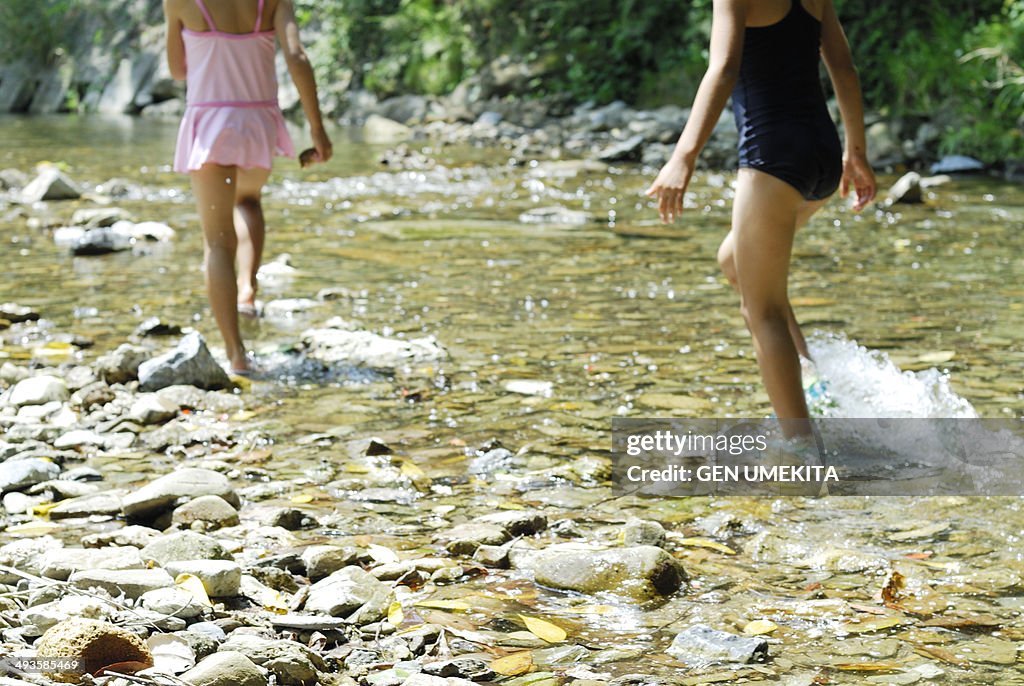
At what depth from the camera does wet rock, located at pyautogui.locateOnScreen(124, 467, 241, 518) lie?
10.1 feet

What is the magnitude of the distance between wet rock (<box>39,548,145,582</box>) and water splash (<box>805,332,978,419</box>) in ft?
7.74

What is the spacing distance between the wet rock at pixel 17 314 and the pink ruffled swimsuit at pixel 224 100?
1.40 m

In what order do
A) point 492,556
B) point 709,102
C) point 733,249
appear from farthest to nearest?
point 733,249 < point 709,102 < point 492,556

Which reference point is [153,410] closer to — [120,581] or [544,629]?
[120,581]

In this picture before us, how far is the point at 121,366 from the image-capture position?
4488 millimetres

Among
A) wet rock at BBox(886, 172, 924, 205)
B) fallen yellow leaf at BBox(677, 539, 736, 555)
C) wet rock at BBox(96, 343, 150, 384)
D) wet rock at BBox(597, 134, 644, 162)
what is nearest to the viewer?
fallen yellow leaf at BBox(677, 539, 736, 555)

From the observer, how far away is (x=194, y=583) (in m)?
2.51

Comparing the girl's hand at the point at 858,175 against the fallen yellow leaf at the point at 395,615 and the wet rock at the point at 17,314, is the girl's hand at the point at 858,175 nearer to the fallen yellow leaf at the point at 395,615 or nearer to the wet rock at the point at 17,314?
the fallen yellow leaf at the point at 395,615

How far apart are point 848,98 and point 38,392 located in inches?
119

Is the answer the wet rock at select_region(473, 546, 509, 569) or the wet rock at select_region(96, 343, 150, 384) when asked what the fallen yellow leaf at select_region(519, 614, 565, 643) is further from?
the wet rock at select_region(96, 343, 150, 384)

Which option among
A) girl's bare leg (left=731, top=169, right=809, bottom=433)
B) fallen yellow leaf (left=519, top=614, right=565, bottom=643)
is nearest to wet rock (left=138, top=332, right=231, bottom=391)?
girl's bare leg (left=731, top=169, right=809, bottom=433)

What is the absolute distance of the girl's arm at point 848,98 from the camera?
12.0 ft

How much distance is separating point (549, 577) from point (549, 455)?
A: 99 centimetres

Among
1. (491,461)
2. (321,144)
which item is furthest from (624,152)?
(491,461)
